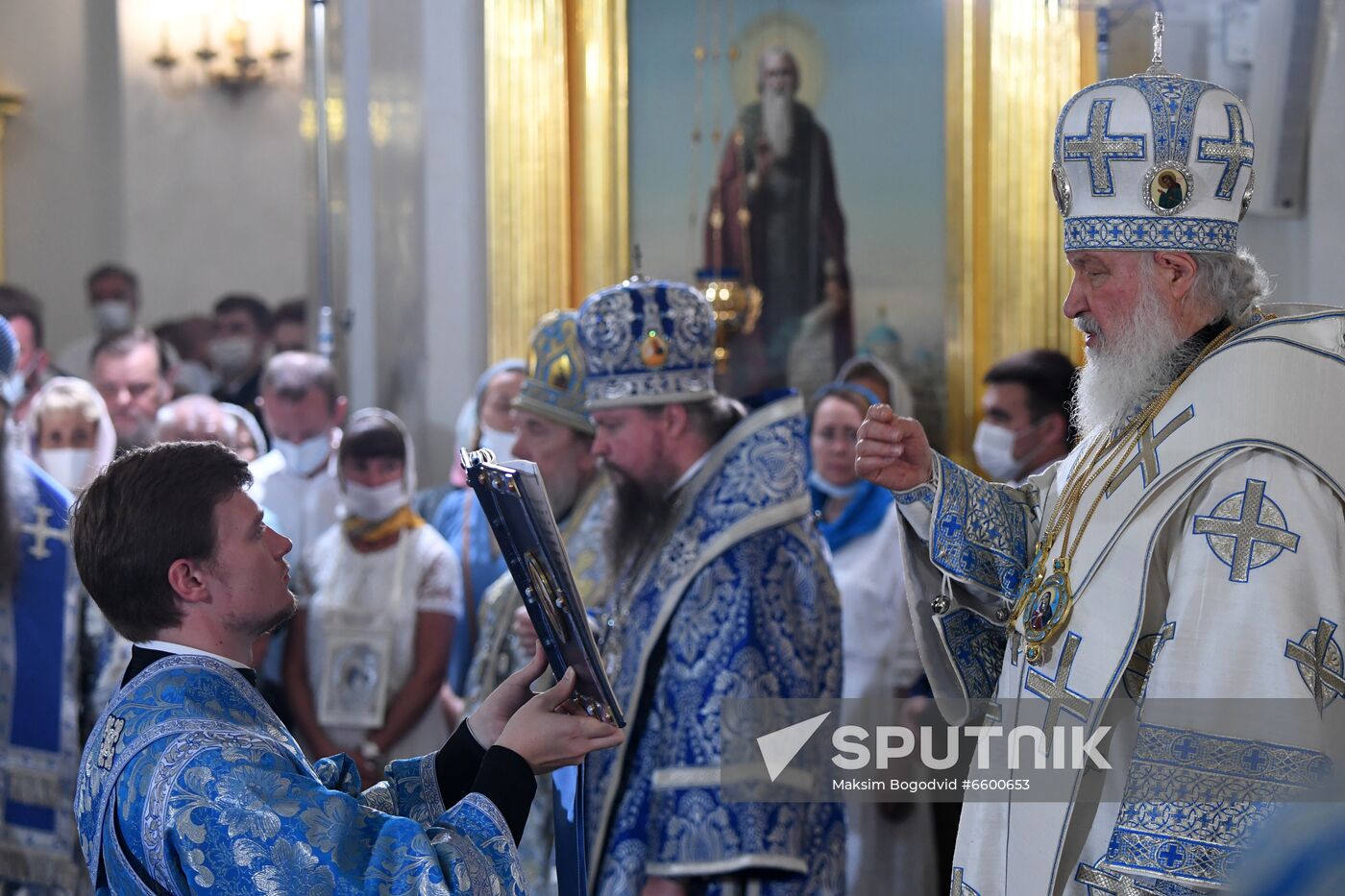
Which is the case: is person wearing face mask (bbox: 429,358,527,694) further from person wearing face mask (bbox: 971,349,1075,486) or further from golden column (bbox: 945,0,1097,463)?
golden column (bbox: 945,0,1097,463)

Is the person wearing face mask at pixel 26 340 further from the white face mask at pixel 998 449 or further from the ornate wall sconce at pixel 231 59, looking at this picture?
the white face mask at pixel 998 449

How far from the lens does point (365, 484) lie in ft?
17.7

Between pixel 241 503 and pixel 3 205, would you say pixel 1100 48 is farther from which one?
pixel 3 205

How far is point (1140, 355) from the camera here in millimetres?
2545

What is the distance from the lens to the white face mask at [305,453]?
623 cm

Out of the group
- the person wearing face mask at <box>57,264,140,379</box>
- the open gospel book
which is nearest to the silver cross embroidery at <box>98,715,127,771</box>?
the open gospel book

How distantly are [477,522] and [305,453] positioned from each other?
106 centimetres

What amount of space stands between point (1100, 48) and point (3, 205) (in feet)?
23.3

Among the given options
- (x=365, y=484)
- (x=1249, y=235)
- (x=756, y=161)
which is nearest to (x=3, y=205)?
(x=756, y=161)

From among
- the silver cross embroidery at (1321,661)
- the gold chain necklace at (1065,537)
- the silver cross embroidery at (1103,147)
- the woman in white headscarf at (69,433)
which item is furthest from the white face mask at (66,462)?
the silver cross embroidery at (1321,661)

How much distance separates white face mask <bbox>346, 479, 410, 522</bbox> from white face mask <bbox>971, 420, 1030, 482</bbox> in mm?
1983

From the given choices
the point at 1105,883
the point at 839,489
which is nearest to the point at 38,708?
the point at 839,489

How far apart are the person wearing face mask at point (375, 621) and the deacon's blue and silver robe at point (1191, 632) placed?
2801mm

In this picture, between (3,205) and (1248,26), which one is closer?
(1248,26)
